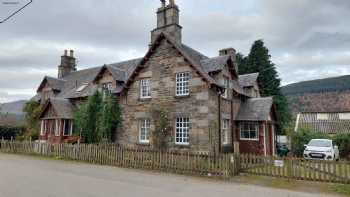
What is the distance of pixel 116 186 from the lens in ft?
35.5

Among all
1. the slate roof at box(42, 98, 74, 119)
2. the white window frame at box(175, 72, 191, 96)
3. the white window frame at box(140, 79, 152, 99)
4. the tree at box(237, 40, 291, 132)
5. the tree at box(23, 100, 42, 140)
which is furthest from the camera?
the tree at box(237, 40, 291, 132)

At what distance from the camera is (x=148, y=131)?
845 inches

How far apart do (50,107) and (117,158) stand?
12.6 m

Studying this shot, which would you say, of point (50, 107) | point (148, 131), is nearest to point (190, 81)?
point (148, 131)

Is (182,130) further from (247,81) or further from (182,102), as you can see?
(247,81)

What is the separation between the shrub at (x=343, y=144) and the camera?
2596 cm

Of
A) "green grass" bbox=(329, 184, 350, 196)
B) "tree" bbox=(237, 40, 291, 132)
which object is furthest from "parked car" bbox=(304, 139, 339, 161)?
"tree" bbox=(237, 40, 291, 132)

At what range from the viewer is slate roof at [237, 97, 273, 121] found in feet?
68.8

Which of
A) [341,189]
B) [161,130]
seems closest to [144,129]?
[161,130]

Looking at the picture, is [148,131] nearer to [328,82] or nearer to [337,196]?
[337,196]

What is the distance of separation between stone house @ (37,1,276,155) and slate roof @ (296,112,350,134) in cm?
1536

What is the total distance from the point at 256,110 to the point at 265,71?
808 inches

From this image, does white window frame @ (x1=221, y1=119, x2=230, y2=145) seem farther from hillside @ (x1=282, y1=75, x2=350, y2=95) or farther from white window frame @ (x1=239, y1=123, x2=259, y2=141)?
hillside @ (x1=282, y1=75, x2=350, y2=95)

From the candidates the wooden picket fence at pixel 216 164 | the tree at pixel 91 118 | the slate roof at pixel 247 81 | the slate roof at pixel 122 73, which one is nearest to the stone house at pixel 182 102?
the slate roof at pixel 122 73
